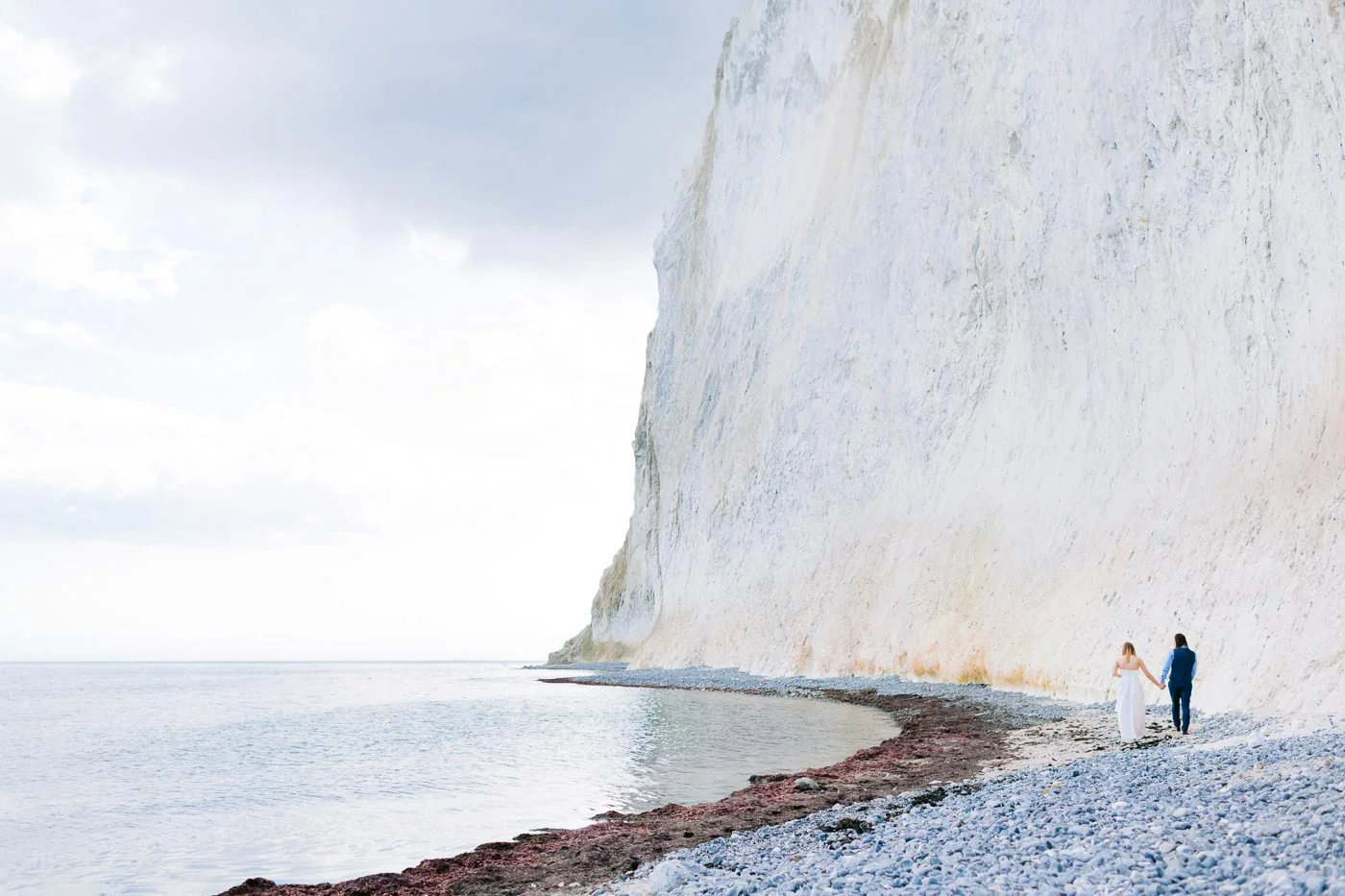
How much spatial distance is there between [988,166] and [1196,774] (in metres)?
26.1

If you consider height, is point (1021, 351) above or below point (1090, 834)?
above

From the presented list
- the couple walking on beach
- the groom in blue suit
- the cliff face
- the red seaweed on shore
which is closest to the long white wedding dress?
the couple walking on beach

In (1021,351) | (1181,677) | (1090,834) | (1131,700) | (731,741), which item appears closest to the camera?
(1090,834)

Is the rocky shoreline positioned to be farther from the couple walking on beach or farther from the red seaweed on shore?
the couple walking on beach

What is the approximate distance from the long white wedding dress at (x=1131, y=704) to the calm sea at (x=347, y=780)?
511cm

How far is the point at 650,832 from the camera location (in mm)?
10570

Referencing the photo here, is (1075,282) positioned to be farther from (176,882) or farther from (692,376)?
(692,376)

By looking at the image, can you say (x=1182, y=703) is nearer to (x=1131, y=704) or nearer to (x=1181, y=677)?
(x=1181, y=677)

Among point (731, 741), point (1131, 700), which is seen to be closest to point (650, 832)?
point (1131, 700)

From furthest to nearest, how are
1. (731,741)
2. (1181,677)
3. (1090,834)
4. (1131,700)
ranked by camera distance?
(731,741), (1131,700), (1181,677), (1090,834)

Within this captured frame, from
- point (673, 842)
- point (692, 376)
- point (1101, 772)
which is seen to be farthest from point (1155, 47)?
point (692, 376)

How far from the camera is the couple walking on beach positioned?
12969 mm

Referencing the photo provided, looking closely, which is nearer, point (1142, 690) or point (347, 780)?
point (1142, 690)

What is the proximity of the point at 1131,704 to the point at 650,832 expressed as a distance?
721 cm
